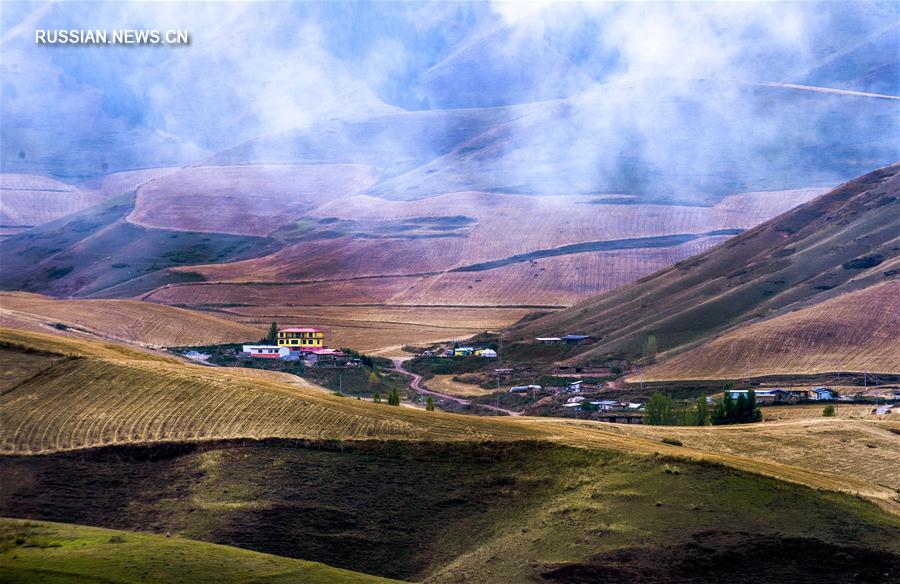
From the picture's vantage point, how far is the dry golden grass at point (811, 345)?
413 ft

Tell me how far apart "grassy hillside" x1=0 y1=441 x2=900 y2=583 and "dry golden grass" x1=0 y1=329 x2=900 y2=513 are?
1565 mm

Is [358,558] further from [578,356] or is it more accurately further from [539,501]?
[578,356]

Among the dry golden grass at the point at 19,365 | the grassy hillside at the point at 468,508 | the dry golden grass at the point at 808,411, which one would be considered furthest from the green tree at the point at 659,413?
the dry golden grass at the point at 19,365

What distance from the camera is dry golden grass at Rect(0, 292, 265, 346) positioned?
152 m

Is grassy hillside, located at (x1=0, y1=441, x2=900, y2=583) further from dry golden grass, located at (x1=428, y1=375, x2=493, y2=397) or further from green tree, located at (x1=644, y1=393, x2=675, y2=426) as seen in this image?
dry golden grass, located at (x1=428, y1=375, x2=493, y2=397)

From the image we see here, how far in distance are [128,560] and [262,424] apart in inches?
745

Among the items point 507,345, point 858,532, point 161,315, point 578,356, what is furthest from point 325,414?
point 161,315

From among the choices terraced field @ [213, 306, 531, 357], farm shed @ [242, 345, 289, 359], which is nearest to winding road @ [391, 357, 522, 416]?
terraced field @ [213, 306, 531, 357]

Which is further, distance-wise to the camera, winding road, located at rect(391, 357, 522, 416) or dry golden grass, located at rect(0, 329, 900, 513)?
winding road, located at rect(391, 357, 522, 416)

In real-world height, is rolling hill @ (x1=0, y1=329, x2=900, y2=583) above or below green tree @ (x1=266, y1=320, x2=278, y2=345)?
below

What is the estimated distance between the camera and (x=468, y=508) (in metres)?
57.1

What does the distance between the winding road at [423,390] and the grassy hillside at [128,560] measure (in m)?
Answer: 68.6

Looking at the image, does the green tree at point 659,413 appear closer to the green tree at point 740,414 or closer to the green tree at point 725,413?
the green tree at point 725,413

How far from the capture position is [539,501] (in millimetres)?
56906
